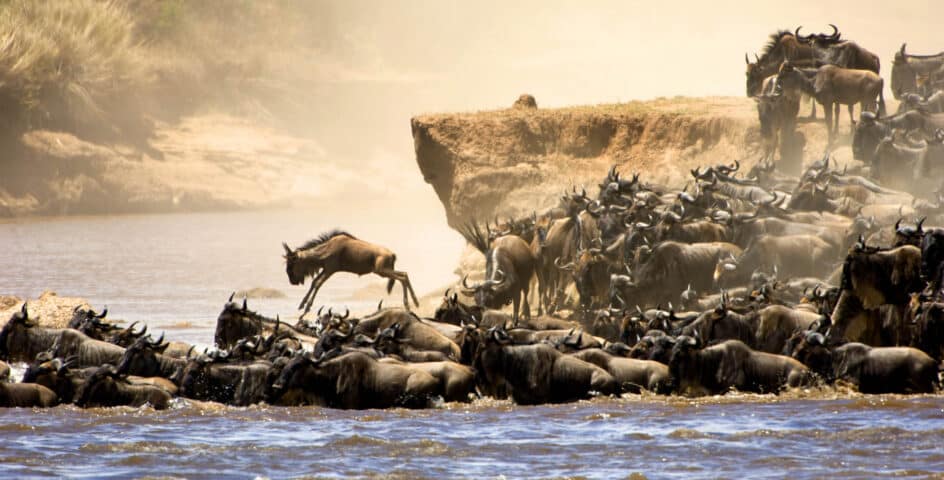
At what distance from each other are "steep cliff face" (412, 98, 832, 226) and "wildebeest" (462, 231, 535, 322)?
179 inches

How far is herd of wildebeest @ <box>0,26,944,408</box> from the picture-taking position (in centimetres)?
1367

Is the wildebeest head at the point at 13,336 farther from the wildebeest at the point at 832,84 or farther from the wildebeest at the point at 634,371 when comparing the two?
the wildebeest at the point at 832,84

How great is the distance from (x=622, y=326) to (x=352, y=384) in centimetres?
350

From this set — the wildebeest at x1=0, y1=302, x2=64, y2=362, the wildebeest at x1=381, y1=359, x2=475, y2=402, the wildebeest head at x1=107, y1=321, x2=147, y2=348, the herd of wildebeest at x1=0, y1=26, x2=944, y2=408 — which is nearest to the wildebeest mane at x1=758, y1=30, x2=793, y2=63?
the herd of wildebeest at x1=0, y1=26, x2=944, y2=408

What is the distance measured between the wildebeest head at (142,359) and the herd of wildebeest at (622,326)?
0.02m

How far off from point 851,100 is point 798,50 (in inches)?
64.3

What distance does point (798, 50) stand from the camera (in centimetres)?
2519

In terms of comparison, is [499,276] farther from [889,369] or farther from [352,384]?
[889,369]

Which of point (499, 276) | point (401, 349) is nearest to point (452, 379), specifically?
point (401, 349)

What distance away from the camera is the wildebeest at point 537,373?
1374 cm

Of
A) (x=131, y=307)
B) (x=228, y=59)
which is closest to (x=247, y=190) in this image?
(x=228, y=59)

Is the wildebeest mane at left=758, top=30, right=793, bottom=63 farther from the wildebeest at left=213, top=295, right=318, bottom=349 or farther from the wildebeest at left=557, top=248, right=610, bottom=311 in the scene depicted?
the wildebeest at left=213, top=295, right=318, bottom=349

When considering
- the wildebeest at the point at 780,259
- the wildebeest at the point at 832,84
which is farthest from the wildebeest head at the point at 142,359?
the wildebeest at the point at 832,84

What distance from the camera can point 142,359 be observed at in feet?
48.0
